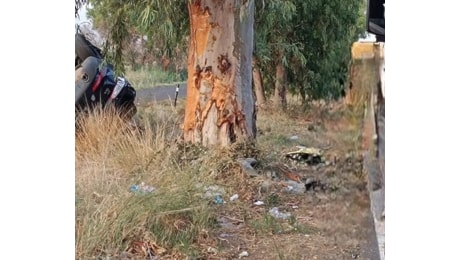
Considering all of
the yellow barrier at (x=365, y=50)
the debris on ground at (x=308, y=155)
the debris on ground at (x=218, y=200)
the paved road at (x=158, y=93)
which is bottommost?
the debris on ground at (x=218, y=200)

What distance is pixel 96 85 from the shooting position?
5.81ft

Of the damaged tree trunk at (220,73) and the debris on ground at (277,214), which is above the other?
the damaged tree trunk at (220,73)

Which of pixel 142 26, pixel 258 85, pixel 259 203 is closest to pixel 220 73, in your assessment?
pixel 258 85

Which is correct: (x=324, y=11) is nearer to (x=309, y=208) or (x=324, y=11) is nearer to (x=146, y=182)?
(x=309, y=208)

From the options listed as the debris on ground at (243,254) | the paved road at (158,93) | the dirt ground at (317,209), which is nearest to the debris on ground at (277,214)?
the dirt ground at (317,209)

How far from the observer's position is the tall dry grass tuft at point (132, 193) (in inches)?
66.9

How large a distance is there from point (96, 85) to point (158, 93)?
173 mm

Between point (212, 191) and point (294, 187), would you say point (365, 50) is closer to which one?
point (294, 187)

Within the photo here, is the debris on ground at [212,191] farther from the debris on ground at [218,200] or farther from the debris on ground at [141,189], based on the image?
the debris on ground at [141,189]

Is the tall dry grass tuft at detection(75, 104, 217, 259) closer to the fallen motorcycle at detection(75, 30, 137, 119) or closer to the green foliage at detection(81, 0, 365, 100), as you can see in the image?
the fallen motorcycle at detection(75, 30, 137, 119)

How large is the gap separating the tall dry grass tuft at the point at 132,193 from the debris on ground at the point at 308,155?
0.25m

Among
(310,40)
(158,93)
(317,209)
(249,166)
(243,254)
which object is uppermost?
(310,40)
